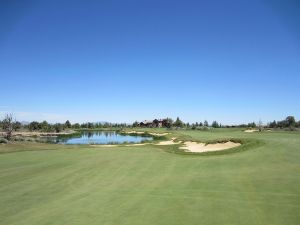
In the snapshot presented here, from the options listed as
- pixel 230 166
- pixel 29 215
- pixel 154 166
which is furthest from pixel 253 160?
pixel 29 215

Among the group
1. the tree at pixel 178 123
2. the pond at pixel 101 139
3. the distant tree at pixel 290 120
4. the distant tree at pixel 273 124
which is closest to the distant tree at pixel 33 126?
the pond at pixel 101 139

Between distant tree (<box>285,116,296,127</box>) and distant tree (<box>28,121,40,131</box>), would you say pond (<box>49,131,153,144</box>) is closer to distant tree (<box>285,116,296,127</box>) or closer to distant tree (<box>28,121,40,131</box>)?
distant tree (<box>28,121,40,131</box>)

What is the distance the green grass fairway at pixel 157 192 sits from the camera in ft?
31.5

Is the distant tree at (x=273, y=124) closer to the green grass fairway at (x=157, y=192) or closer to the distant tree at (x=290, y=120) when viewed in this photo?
the distant tree at (x=290, y=120)

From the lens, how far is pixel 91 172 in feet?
59.0

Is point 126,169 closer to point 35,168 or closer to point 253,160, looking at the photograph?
point 35,168

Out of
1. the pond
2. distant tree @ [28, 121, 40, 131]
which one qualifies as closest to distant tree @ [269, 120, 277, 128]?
the pond

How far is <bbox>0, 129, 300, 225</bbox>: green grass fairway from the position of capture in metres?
9.61

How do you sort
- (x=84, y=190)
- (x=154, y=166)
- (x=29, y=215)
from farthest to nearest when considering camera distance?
(x=154, y=166)
(x=84, y=190)
(x=29, y=215)

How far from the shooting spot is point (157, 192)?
12500 millimetres

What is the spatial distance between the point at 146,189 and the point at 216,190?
3.02m

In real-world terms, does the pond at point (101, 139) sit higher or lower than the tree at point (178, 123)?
lower

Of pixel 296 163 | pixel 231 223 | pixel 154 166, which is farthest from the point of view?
pixel 154 166

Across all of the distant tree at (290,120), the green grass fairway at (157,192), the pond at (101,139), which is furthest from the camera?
the distant tree at (290,120)
